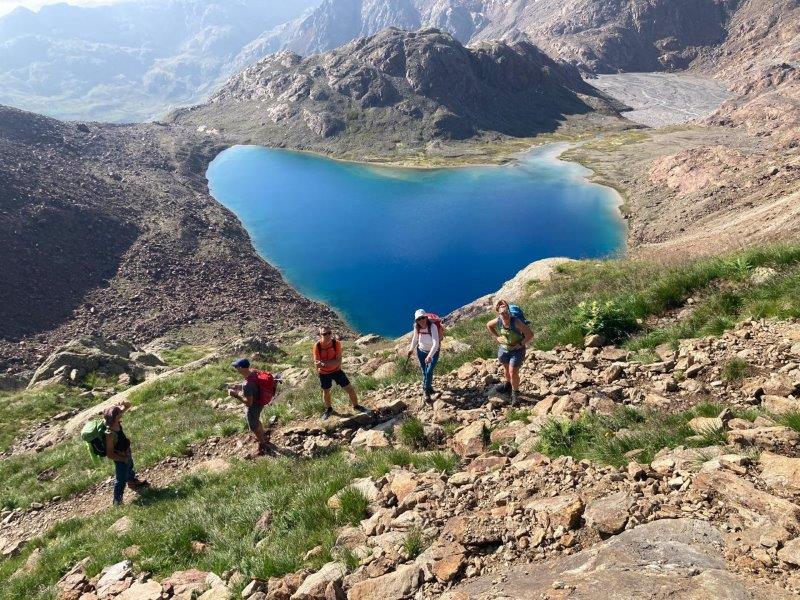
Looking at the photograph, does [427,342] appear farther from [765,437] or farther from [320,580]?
[765,437]

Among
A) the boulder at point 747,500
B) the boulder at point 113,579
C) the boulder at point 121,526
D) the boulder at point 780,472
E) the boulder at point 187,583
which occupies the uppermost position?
the boulder at point 780,472

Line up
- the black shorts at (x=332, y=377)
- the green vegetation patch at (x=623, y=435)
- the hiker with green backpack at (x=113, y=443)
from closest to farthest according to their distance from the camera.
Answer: the green vegetation patch at (x=623, y=435)
the hiker with green backpack at (x=113, y=443)
the black shorts at (x=332, y=377)

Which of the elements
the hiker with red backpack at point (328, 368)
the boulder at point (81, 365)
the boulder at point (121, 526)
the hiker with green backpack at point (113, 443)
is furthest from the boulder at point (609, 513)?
the boulder at point (81, 365)

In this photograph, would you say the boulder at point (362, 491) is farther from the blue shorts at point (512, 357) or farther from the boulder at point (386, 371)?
the boulder at point (386, 371)

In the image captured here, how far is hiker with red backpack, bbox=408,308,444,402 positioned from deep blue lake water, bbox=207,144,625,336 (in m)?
32.8

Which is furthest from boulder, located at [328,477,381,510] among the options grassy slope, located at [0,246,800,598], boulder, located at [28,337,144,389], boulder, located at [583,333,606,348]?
boulder, located at [28,337,144,389]

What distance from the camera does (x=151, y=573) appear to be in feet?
23.8

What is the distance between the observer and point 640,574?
396 cm

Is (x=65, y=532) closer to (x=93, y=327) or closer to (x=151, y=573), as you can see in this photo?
(x=151, y=573)

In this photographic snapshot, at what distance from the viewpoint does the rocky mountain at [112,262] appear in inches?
1693

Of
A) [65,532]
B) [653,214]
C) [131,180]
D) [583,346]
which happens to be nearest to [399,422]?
[583,346]

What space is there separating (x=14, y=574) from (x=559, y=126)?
14758 cm

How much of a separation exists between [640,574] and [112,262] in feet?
200

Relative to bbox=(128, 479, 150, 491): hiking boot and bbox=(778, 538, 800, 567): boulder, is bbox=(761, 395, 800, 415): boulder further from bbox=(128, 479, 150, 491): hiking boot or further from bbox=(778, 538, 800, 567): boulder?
bbox=(128, 479, 150, 491): hiking boot
